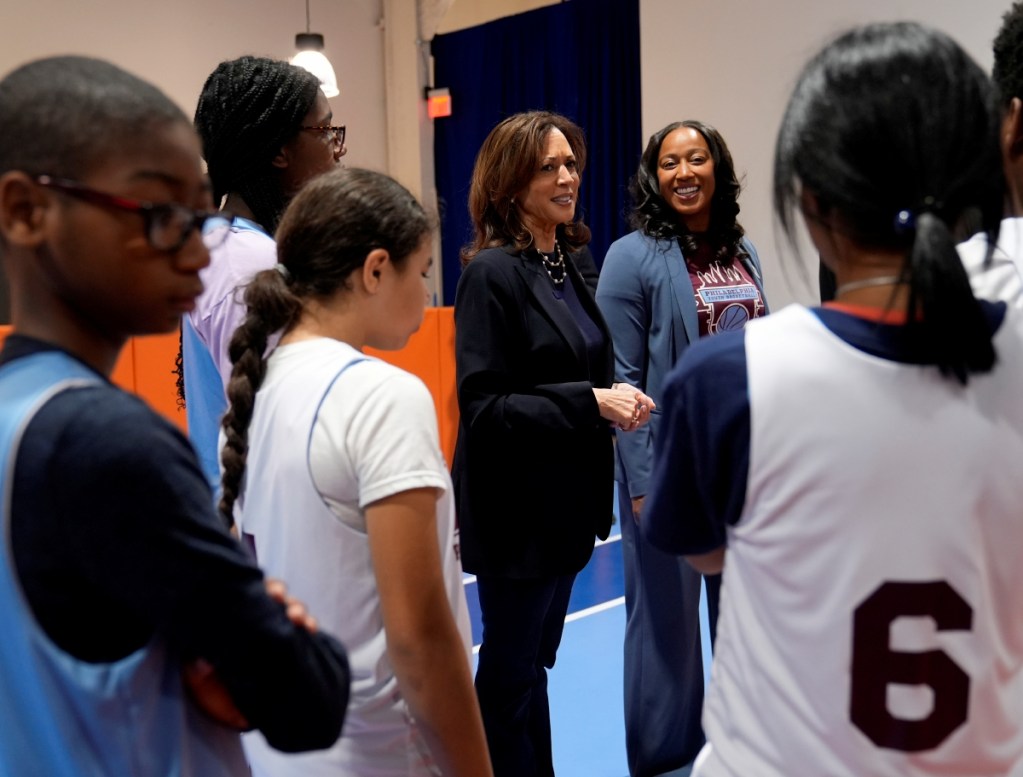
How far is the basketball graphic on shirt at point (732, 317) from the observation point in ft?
9.17

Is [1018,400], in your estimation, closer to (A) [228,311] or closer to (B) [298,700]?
(B) [298,700]

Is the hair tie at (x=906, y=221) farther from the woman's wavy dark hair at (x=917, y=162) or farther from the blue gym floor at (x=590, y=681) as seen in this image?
the blue gym floor at (x=590, y=681)

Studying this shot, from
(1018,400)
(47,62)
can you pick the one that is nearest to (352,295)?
(47,62)

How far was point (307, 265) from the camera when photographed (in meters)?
1.47

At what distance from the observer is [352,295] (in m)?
1.46

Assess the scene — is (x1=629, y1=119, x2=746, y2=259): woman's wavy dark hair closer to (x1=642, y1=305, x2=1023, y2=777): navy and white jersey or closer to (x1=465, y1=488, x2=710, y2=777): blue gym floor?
(x1=465, y1=488, x2=710, y2=777): blue gym floor

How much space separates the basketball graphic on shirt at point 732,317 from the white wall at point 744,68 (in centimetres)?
317

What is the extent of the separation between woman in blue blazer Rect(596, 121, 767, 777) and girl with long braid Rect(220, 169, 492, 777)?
1398 mm

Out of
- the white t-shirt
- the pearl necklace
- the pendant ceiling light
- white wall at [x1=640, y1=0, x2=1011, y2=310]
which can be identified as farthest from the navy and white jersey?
the pendant ceiling light

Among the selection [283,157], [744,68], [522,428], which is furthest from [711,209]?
[744,68]

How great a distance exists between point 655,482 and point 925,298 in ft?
1.11

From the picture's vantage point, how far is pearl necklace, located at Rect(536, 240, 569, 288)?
101 inches

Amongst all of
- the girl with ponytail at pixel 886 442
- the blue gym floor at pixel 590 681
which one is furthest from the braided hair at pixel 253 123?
the blue gym floor at pixel 590 681

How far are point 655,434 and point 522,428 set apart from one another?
504 millimetres
